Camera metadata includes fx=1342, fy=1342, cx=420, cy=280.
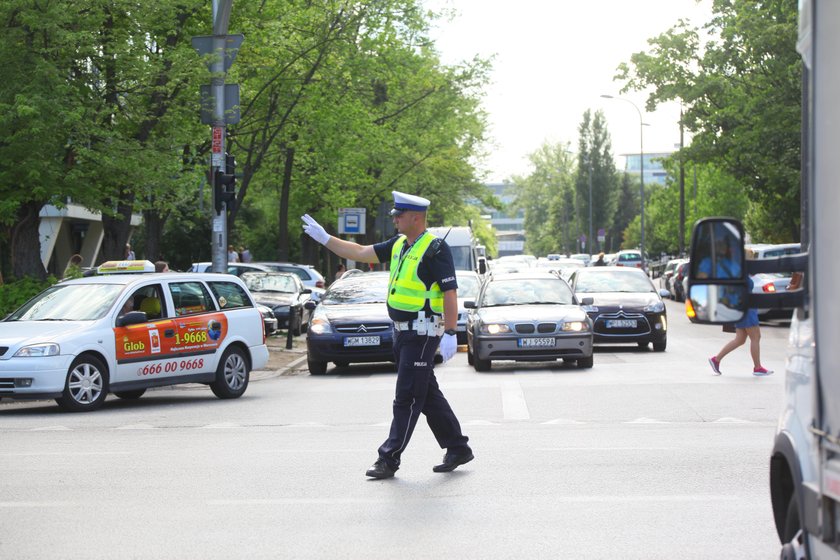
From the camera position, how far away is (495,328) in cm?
1994

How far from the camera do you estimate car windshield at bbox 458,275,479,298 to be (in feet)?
93.6

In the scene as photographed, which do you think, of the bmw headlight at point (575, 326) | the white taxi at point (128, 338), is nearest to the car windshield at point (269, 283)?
the bmw headlight at point (575, 326)

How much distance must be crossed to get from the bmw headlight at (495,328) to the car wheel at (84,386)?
21.7ft

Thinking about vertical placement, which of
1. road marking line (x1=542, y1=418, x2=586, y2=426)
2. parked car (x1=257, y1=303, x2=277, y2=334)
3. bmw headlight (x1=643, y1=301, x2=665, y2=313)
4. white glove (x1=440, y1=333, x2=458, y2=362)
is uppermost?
white glove (x1=440, y1=333, x2=458, y2=362)

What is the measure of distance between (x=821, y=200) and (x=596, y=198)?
144712 mm

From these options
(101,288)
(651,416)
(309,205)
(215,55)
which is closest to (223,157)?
(215,55)

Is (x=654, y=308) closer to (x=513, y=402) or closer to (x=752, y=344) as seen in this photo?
(x=752, y=344)

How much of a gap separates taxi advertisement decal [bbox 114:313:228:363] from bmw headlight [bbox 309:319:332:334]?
12.9ft

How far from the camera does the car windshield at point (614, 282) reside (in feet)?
83.1

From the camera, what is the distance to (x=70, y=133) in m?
20.9

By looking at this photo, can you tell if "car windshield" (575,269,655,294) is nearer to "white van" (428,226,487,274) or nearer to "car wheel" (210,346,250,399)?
"car wheel" (210,346,250,399)

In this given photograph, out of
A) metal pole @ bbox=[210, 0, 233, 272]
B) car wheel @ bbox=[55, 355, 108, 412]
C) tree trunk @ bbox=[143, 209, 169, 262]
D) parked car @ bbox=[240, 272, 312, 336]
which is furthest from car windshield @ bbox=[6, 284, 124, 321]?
tree trunk @ bbox=[143, 209, 169, 262]

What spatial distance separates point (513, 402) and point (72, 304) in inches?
208

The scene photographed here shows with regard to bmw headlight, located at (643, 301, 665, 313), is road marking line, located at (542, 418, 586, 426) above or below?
below
